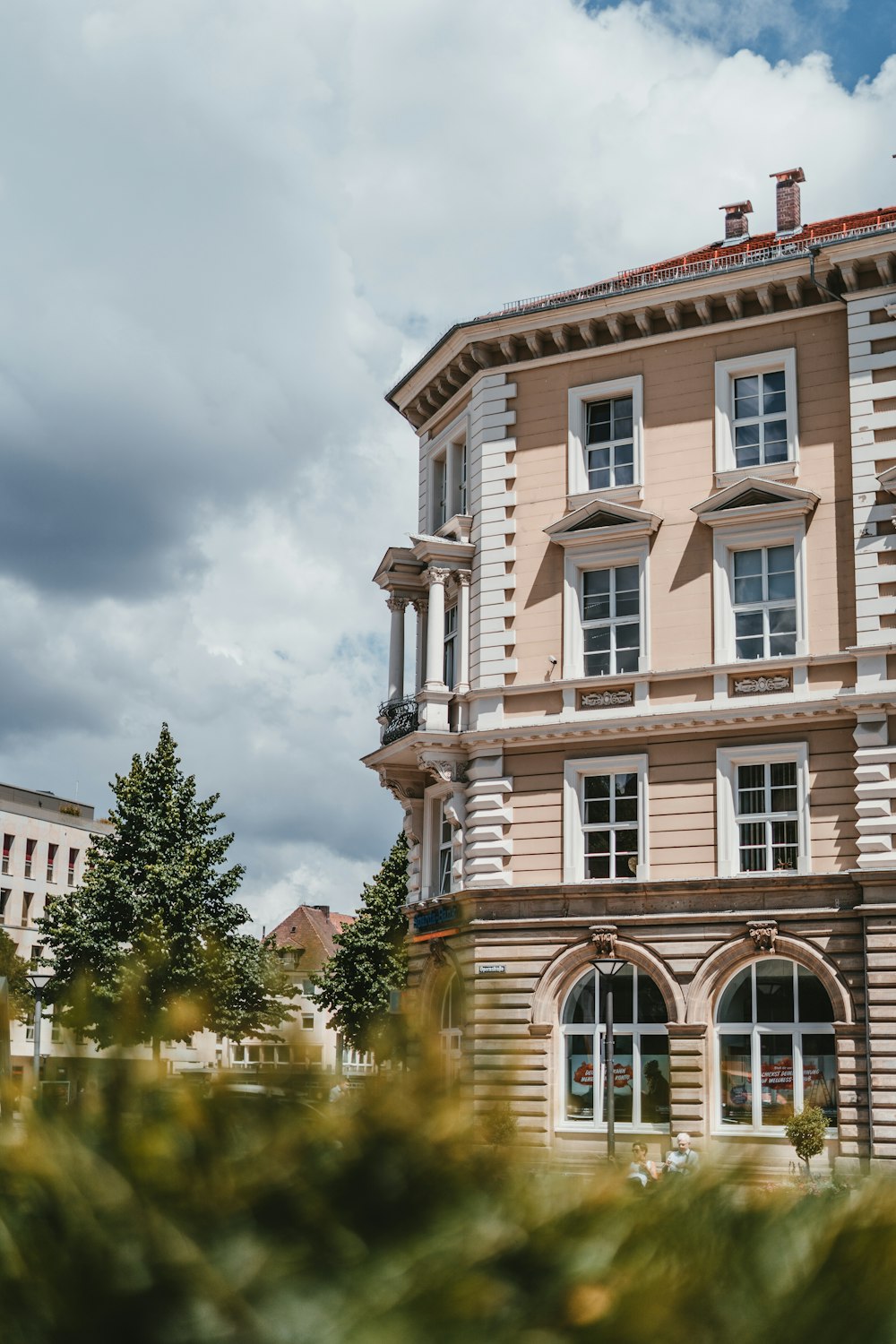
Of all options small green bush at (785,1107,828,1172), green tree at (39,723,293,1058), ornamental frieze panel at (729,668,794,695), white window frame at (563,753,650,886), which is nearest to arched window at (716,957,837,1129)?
small green bush at (785,1107,828,1172)

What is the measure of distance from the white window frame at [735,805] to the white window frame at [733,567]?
67.3 inches

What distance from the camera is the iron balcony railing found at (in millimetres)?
36719

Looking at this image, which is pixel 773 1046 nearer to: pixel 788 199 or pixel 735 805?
pixel 735 805

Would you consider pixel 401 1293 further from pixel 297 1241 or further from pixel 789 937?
pixel 789 937

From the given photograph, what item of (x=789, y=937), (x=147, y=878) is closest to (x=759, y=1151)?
(x=789, y=937)

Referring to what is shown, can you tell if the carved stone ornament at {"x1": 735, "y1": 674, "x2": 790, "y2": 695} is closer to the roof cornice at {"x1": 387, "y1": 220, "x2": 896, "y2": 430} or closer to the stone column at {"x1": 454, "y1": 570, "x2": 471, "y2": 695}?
the stone column at {"x1": 454, "y1": 570, "x2": 471, "y2": 695}

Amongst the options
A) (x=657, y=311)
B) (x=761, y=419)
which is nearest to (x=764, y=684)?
(x=761, y=419)

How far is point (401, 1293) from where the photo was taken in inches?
123

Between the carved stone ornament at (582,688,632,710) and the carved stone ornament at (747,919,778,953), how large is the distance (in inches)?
205

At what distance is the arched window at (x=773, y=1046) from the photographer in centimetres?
3050

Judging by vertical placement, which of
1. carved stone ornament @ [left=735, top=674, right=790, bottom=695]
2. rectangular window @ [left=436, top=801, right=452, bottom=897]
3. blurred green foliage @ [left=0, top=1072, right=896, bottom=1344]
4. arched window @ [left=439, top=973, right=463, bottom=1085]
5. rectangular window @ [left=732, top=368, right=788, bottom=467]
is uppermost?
rectangular window @ [left=732, top=368, right=788, bottom=467]

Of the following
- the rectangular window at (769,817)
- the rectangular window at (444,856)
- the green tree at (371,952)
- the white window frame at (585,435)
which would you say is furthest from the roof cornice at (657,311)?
the green tree at (371,952)

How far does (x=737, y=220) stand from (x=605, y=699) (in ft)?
44.0

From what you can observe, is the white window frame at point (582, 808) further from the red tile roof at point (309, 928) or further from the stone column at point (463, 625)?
the red tile roof at point (309, 928)
